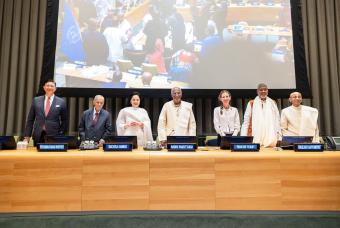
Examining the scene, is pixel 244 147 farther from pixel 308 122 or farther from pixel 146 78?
pixel 146 78

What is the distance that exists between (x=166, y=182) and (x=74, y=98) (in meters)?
3.07

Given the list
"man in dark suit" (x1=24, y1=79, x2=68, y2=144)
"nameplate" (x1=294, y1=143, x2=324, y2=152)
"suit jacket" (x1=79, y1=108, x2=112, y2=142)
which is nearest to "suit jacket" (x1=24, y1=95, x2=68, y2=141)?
"man in dark suit" (x1=24, y1=79, x2=68, y2=144)

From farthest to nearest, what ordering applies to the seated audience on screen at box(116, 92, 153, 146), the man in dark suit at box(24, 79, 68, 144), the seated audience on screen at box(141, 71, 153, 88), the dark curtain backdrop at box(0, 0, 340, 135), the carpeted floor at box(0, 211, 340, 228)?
the dark curtain backdrop at box(0, 0, 340, 135) < the seated audience on screen at box(141, 71, 153, 88) < the seated audience on screen at box(116, 92, 153, 146) < the man in dark suit at box(24, 79, 68, 144) < the carpeted floor at box(0, 211, 340, 228)

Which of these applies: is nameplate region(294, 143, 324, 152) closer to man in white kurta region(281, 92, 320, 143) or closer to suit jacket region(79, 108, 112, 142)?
man in white kurta region(281, 92, 320, 143)

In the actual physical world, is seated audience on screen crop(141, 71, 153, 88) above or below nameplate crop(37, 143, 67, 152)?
above

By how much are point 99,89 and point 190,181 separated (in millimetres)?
2582

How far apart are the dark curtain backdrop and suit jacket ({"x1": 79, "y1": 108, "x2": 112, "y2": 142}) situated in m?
1.28

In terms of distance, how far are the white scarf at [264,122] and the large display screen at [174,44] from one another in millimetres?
1304

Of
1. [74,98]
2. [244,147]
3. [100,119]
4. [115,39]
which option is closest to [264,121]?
[244,147]

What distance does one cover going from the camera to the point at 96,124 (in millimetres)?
2928

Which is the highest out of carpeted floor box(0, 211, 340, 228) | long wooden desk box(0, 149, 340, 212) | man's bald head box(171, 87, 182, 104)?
man's bald head box(171, 87, 182, 104)

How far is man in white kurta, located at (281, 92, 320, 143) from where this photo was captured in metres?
2.69

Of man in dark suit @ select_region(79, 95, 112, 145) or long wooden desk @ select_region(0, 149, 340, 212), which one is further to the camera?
man in dark suit @ select_region(79, 95, 112, 145)

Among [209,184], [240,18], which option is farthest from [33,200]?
[240,18]
